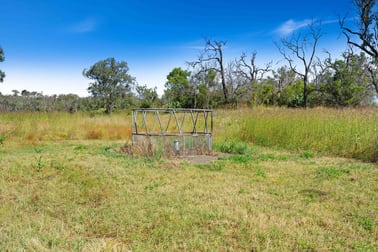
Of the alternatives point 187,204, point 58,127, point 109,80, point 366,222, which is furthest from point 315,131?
point 109,80

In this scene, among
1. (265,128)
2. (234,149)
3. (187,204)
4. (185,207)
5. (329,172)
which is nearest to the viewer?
(185,207)

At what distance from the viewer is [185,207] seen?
3.17 m

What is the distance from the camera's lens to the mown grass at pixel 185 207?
93.7 inches

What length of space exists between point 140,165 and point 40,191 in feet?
6.35

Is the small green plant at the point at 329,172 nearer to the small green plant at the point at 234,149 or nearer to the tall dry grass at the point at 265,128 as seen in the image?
Result: the tall dry grass at the point at 265,128

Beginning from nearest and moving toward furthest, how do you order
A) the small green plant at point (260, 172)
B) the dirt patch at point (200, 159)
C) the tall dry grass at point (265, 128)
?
the small green plant at point (260, 172) → the dirt patch at point (200, 159) → the tall dry grass at point (265, 128)

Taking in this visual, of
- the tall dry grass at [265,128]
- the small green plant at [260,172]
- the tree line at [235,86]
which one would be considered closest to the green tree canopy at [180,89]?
the tree line at [235,86]

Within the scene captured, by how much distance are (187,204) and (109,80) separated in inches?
1057

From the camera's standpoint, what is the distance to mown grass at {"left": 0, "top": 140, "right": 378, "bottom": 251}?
2.38 meters

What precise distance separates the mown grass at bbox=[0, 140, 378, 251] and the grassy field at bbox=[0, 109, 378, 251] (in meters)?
0.01

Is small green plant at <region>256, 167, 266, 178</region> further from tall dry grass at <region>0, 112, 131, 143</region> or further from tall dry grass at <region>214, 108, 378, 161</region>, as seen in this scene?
tall dry grass at <region>0, 112, 131, 143</region>

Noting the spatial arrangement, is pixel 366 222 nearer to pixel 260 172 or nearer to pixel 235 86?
pixel 260 172

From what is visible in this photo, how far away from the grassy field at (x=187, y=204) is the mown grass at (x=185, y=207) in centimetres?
1

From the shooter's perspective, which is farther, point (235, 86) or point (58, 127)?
point (235, 86)
